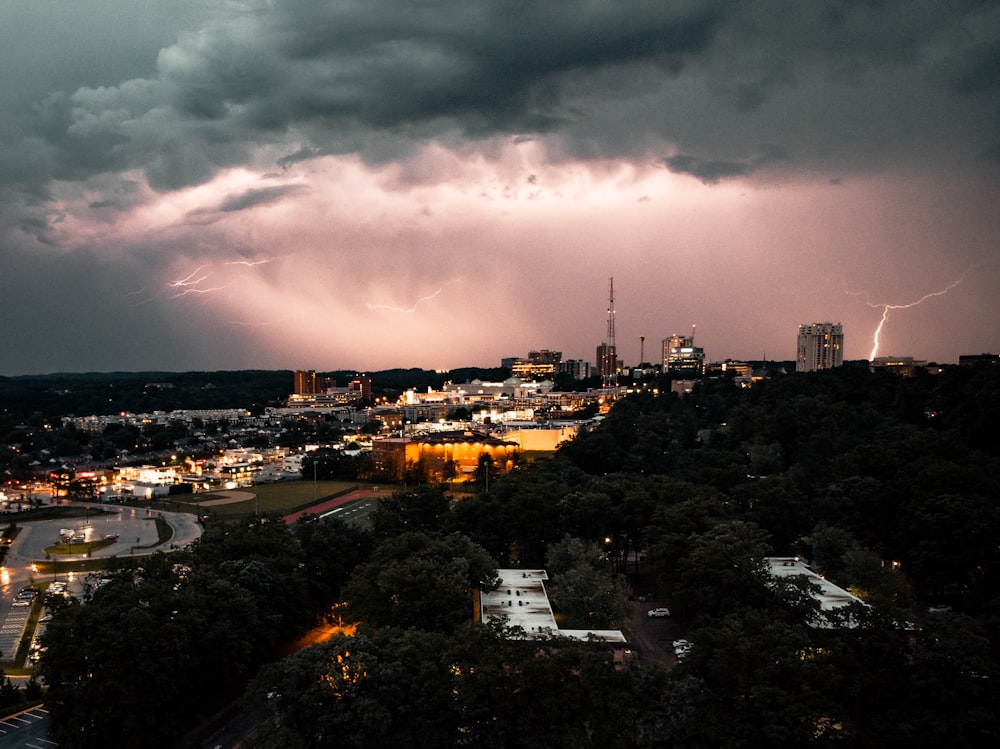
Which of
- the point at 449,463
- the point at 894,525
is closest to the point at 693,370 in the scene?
the point at 449,463

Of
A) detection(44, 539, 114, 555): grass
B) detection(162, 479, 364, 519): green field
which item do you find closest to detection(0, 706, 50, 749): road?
detection(44, 539, 114, 555): grass

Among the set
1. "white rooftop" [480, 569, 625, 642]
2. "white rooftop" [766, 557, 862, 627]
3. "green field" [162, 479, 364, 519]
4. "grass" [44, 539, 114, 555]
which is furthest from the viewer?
"green field" [162, 479, 364, 519]

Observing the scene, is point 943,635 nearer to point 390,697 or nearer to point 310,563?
point 390,697

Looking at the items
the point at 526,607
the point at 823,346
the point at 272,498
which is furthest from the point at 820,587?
the point at 823,346

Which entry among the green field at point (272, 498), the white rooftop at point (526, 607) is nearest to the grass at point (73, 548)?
the green field at point (272, 498)

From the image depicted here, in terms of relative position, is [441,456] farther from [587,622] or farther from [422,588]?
[587,622]

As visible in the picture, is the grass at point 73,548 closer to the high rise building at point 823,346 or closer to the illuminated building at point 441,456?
the illuminated building at point 441,456

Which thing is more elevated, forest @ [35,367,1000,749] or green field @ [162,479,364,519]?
forest @ [35,367,1000,749]

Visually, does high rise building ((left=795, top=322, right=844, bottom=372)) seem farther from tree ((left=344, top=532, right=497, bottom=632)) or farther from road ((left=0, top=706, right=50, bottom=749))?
road ((left=0, top=706, right=50, bottom=749))
